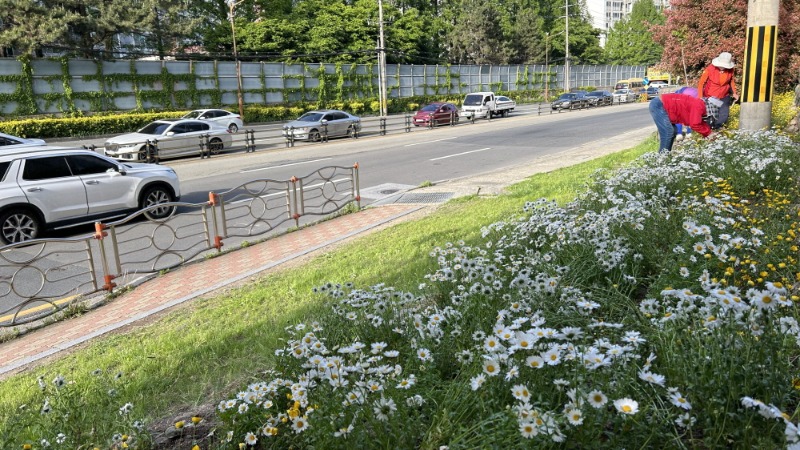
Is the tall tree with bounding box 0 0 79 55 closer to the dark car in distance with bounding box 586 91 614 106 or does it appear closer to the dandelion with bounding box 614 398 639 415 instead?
the dark car in distance with bounding box 586 91 614 106

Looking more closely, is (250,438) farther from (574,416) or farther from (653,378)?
(653,378)

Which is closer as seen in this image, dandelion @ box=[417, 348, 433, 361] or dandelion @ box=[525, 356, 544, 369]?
dandelion @ box=[525, 356, 544, 369]

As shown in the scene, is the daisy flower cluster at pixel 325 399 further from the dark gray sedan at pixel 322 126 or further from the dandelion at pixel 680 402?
the dark gray sedan at pixel 322 126

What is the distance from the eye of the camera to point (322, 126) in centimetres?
2733

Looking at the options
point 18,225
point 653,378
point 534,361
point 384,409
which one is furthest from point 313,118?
point 653,378

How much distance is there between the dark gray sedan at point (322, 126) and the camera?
1065 inches

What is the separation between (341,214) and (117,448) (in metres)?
8.80

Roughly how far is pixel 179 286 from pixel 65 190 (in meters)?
4.48

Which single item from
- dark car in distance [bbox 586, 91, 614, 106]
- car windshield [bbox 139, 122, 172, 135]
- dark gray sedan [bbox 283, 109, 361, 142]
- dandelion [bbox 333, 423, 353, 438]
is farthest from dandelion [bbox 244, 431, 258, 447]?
dark car in distance [bbox 586, 91, 614, 106]

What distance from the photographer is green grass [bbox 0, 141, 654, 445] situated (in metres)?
4.32

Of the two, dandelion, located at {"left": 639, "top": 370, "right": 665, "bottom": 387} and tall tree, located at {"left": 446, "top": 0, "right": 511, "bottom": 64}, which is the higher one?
tall tree, located at {"left": 446, "top": 0, "right": 511, "bottom": 64}

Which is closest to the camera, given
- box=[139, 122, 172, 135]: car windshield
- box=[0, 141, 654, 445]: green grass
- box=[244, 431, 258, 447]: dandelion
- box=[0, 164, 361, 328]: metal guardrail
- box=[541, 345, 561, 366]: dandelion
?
box=[541, 345, 561, 366]: dandelion

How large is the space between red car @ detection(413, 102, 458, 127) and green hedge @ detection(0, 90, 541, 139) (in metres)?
13.7

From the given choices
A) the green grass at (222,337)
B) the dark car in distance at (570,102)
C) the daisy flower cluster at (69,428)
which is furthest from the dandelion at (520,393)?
the dark car in distance at (570,102)
